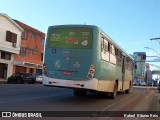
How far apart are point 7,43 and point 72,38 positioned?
36486 millimetres

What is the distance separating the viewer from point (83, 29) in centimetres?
1592

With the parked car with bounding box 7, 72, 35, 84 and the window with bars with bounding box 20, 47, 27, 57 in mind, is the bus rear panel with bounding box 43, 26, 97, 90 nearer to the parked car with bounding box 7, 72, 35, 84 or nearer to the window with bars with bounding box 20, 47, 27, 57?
the parked car with bounding box 7, 72, 35, 84

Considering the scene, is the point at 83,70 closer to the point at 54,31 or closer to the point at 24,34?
the point at 54,31

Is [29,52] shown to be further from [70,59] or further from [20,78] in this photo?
[70,59]

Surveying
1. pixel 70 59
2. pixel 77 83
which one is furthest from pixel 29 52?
pixel 77 83

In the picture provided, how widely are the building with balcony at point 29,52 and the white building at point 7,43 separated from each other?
5.19ft

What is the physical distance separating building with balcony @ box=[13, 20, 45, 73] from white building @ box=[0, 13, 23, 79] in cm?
158

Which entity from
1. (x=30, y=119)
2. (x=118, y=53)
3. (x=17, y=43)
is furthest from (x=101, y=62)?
(x=17, y=43)

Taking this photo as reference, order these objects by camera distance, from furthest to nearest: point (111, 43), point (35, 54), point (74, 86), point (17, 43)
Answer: point (35, 54) → point (17, 43) → point (111, 43) → point (74, 86)

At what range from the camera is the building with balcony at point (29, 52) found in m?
55.7

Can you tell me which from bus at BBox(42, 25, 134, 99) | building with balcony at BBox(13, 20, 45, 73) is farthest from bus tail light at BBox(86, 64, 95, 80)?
building with balcony at BBox(13, 20, 45, 73)

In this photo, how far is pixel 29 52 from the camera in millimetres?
59688

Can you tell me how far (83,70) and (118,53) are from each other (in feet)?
20.7

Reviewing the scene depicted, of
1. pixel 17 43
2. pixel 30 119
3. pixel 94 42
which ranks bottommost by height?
pixel 30 119
